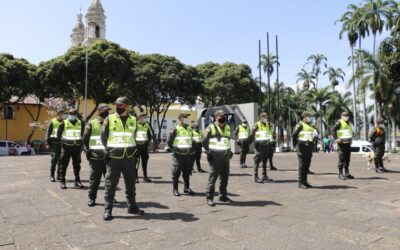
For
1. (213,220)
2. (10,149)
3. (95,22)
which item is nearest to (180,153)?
(213,220)

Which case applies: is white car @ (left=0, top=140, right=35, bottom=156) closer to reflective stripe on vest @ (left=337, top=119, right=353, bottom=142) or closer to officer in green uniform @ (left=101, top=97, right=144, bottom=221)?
reflective stripe on vest @ (left=337, top=119, right=353, bottom=142)

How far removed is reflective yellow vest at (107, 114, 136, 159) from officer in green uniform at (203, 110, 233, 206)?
5.09ft

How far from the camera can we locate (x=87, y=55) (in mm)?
35781

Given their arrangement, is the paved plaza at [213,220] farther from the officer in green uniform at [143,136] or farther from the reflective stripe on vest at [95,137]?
the officer in green uniform at [143,136]

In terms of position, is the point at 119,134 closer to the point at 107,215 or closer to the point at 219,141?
the point at 107,215

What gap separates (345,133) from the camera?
1008cm

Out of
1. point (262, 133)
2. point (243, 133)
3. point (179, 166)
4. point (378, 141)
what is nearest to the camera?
point (179, 166)

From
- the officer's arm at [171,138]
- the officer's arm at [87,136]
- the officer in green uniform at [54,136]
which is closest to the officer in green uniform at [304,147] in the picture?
the officer's arm at [171,138]

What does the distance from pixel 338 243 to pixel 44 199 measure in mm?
5607

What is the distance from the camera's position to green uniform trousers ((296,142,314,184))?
877 cm

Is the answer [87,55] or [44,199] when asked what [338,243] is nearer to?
[44,199]

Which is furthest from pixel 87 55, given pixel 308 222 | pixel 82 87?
pixel 308 222

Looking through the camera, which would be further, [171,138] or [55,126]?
[55,126]

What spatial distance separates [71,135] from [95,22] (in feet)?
218
